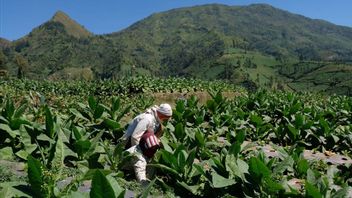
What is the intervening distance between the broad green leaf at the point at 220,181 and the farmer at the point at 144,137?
1167 millimetres

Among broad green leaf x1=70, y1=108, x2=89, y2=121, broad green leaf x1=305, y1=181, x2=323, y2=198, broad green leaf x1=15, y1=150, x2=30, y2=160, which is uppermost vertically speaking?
broad green leaf x1=70, y1=108, x2=89, y2=121

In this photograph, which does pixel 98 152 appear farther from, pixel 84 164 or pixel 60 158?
pixel 60 158

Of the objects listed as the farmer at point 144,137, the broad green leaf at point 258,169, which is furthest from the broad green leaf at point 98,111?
the broad green leaf at point 258,169

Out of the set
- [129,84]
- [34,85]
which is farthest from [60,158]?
[34,85]

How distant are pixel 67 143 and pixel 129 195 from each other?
1566 mm

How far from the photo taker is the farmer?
707cm

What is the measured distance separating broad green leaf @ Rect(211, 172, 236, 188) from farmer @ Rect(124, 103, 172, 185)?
117 centimetres

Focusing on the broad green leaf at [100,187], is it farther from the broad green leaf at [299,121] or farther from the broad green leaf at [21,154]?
the broad green leaf at [299,121]

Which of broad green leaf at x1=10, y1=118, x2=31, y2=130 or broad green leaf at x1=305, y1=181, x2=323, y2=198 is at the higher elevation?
broad green leaf at x1=10, y1=118, x2=31, y2=130

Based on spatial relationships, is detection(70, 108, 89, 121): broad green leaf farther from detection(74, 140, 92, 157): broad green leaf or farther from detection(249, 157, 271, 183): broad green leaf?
detection(249, 157, 271, 183): broad green leaf

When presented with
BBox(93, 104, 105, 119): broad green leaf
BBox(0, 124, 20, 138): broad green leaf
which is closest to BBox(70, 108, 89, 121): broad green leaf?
BBox(93, 104, 105, 119): broad green leaf

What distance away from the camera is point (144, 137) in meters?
7.34

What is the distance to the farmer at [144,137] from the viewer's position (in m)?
7.07

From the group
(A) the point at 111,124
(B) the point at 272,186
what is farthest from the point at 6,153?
(B) the point at 272,186
